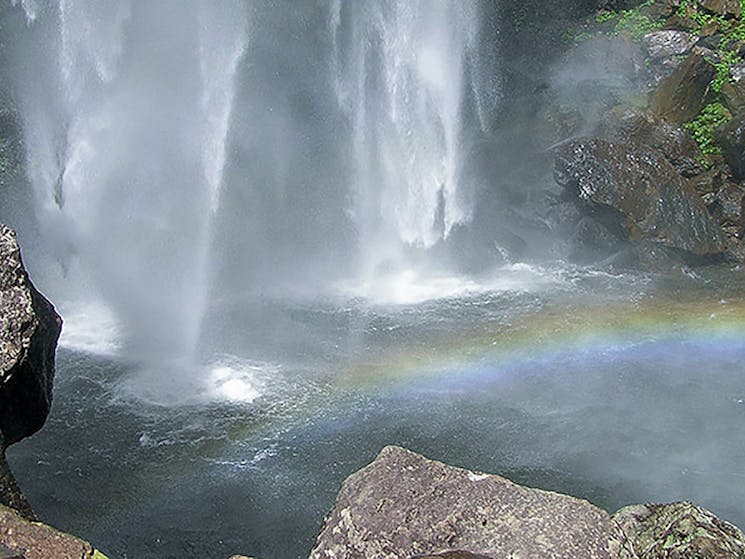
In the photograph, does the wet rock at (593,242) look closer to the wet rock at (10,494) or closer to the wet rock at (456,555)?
the wet rock at (10,494)

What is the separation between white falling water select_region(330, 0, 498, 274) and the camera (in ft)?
57.2

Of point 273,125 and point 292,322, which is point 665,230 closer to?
point 292,322

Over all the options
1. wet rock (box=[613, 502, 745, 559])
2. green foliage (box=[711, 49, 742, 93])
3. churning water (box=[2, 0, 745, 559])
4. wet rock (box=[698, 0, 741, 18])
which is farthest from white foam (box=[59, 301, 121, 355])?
wet rock (box=[698, 0, 741, 18])

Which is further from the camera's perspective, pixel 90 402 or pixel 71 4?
pixel 71 4

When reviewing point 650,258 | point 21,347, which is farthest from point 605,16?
point 21,347

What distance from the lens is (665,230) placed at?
1528 centimetres

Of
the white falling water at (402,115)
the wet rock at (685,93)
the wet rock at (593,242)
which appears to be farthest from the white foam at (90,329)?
the wet rock at (685,93)

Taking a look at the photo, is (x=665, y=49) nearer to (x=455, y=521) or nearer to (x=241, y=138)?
(x=241, y=138)

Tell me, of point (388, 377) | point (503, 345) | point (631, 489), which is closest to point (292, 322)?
point (388, 377)

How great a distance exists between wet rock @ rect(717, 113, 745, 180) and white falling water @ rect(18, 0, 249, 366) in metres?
9.64

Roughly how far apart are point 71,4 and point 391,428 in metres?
11.1

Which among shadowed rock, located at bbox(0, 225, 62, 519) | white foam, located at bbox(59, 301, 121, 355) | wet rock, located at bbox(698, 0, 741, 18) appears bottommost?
shadowed rock, located at bbox(0, 225, 62, 519)

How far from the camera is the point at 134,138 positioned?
16.3m

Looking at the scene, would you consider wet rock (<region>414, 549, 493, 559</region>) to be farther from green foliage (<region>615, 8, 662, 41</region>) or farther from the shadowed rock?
green foliage (<region>615, 8, 662, 41</region>)
